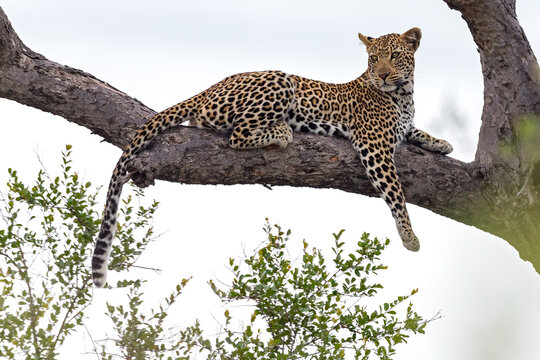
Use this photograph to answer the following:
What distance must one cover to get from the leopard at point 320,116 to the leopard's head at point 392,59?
1cm

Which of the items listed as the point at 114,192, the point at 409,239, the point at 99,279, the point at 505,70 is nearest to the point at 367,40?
the point at 505,70

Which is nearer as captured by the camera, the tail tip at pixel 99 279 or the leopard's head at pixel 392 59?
the tail tip at pixel 99 279

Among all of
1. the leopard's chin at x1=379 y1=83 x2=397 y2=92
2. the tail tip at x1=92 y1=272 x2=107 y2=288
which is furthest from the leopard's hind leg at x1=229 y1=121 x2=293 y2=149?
the leopard's chin at x1=379 y1=83 x2=397 y2=92

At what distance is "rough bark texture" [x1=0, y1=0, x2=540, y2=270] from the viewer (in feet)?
23.5

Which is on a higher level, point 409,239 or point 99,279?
point 409,239

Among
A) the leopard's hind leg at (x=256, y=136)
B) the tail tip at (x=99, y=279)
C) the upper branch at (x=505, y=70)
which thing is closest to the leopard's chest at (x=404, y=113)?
the upper branch at (x=505, y=70)

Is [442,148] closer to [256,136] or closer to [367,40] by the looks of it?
[367,40]

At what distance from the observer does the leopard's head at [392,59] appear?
9.05 meters

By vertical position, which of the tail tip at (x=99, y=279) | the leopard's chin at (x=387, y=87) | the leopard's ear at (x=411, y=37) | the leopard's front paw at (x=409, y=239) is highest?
the leopard's ear at (x=411, y=37)

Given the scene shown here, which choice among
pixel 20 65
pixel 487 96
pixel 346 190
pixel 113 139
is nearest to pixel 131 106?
pixel 113 139

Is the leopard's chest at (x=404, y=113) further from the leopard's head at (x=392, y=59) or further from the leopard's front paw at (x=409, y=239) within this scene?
the leopard's front paw at (x=409, y=239)

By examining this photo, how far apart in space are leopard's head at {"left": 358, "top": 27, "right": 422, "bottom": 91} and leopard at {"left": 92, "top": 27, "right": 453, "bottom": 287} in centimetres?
1

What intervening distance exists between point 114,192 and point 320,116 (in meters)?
2.28

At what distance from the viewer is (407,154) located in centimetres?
819
